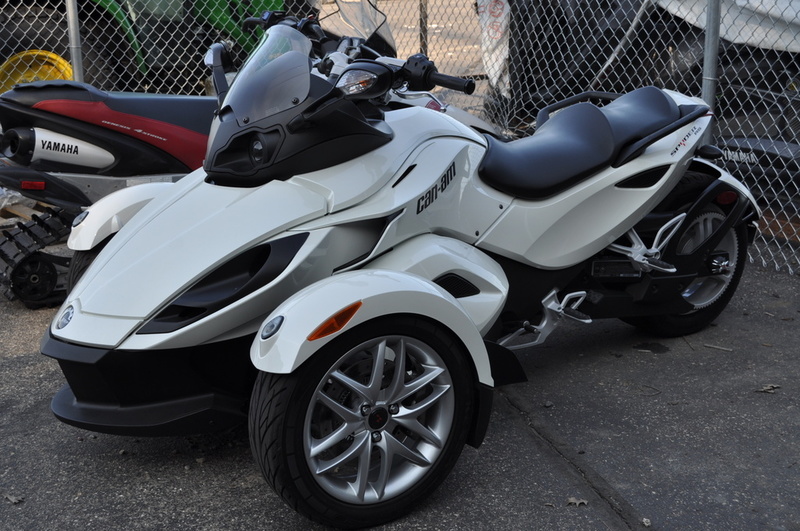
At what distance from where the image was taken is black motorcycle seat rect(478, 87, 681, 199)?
135 inches

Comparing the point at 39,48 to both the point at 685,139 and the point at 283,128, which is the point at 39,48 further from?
the point at 685,139

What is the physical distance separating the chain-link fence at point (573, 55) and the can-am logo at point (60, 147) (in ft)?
5.43

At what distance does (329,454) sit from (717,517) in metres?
1.21

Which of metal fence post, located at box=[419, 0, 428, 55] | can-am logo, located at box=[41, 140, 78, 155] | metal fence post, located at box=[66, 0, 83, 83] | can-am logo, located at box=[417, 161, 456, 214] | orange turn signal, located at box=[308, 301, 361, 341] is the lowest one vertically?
metal fence post, located at box=[66, 0, 83, 83]

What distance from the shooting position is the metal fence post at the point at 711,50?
522cm

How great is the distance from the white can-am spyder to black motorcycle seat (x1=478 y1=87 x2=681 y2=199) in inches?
0.7

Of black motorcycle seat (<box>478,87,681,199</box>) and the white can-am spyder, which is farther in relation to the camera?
black motorcycle seat (<box>478,87,681,199</box>)

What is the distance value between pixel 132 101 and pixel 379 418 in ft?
8.82

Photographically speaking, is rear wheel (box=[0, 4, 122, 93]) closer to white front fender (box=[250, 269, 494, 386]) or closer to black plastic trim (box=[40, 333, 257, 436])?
black plastic trim (box=[40, 333, 257, 436])

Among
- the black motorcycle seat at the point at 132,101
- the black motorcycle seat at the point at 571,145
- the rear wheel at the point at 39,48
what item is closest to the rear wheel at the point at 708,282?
the black motorcycle seat at the point at 571,145

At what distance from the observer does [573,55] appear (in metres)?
7.12

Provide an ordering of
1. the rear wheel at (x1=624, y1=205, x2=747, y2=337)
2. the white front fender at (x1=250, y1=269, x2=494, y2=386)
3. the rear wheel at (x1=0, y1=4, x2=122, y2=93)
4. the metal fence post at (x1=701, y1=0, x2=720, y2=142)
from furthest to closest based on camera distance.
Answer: the rear wheel at (x1=0, y1=4, x2=122, y2=93) → the metal fence post at (x1=701, y1=0, x2=720, y2=142) → the rear wheel at (x1=624, y1=205, x2=747, y2=337) → the white front fender at (x1=250, y1=269, x2=494, y2=386)

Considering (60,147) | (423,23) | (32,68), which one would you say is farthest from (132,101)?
(423,23)

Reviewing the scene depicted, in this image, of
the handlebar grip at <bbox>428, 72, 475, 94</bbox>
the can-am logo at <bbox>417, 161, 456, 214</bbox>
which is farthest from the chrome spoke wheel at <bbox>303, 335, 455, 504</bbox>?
the handlebar grip at <bbox>428, 72, 475, 94</bbox>
